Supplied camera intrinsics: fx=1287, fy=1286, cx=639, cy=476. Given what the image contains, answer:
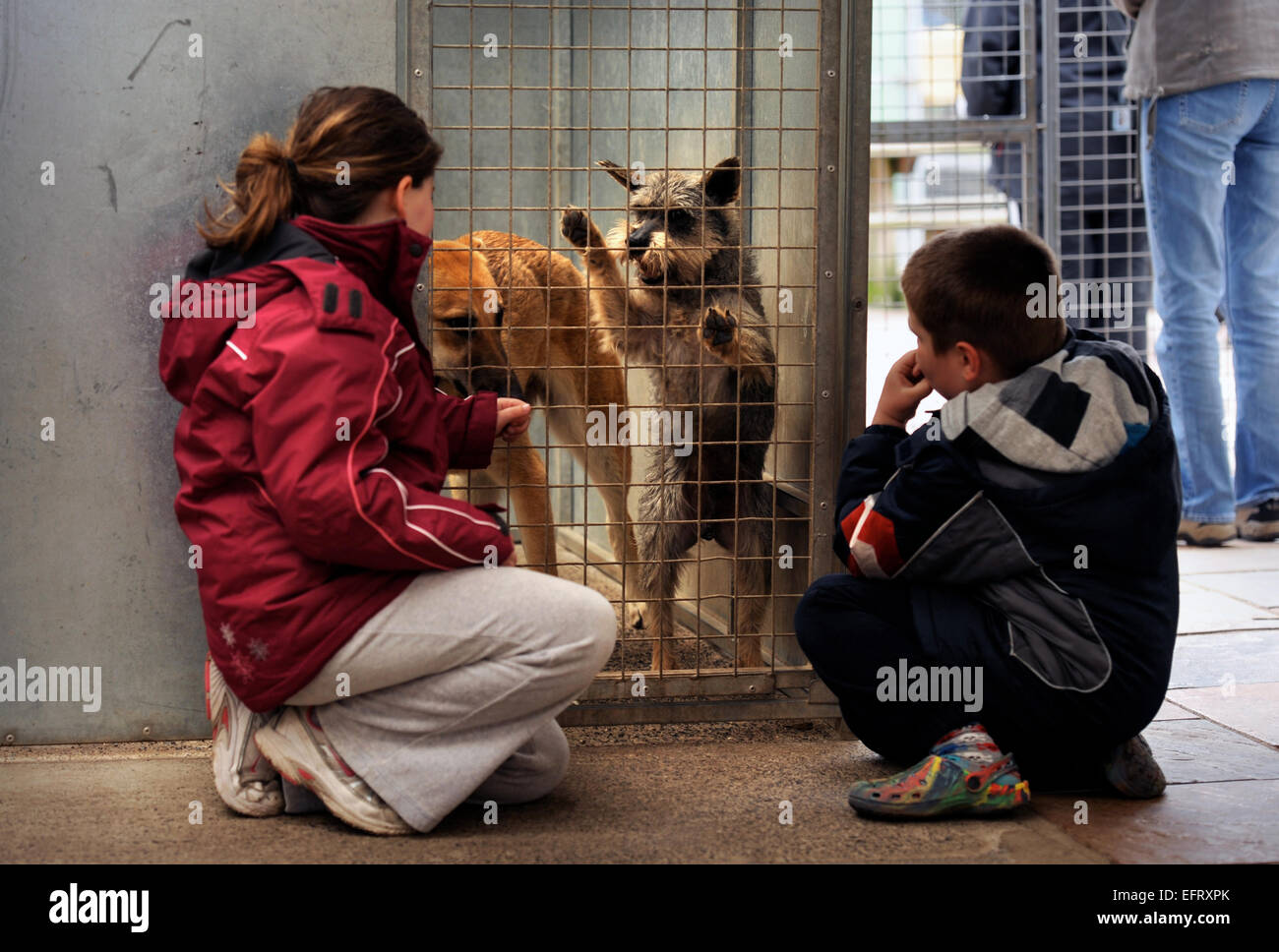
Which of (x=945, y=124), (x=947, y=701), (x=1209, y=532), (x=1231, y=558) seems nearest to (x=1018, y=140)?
(x=945, y=124)

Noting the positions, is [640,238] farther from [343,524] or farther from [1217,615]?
[1217,615]

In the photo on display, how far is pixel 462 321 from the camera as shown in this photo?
3680mm

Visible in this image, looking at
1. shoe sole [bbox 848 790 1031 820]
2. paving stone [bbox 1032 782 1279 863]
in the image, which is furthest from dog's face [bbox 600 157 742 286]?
paving stone [bbox 1032 782 1279 863]

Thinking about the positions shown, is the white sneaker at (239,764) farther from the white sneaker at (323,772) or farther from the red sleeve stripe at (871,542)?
the red sleeve stripe at (871,542)

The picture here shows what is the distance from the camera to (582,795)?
287 cm

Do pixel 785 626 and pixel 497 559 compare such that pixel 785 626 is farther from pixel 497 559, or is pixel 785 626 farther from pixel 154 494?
pixel 154 494

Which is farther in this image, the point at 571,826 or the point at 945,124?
the point at 945,124

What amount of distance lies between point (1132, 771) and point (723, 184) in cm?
199

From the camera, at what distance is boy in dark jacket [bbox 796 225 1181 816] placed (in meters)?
2.65

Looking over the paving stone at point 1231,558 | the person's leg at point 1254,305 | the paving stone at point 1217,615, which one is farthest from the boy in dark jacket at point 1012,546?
the person's leg at point 1254,305

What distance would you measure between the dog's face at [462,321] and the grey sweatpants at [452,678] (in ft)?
3.39

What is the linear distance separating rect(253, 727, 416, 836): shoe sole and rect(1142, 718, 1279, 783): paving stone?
1.79 m

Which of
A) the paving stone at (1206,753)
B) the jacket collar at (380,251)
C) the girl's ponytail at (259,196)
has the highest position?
the girl's ponytail at (259,196)

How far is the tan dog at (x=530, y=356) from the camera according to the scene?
3.58 metres
